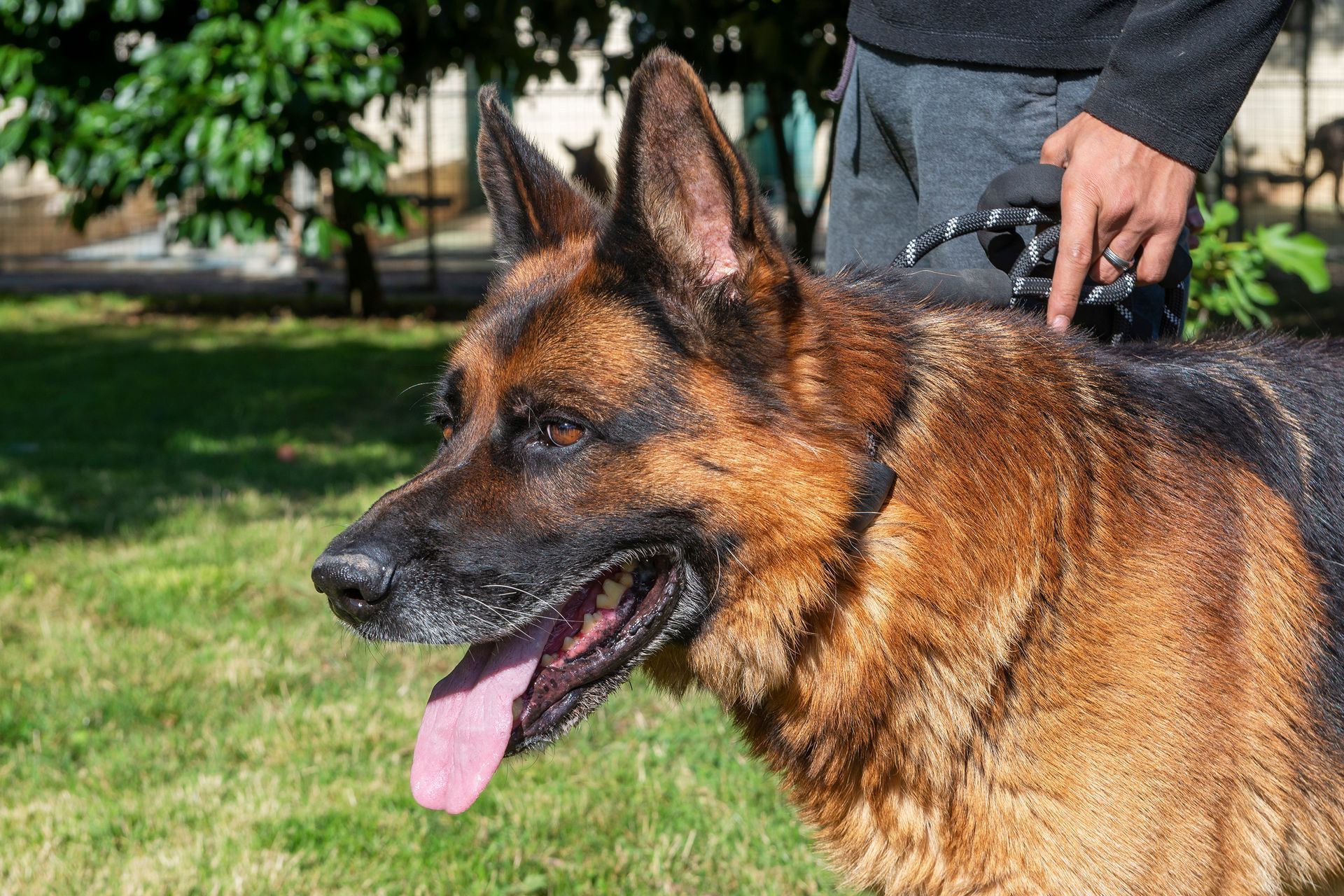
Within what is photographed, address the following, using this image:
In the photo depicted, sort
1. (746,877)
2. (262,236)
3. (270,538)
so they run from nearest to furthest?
(746,877), (270,538), (262,236)

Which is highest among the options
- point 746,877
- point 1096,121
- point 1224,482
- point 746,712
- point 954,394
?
point 1096,121

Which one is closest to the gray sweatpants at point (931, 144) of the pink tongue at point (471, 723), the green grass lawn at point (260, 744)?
the pink tongue at point (471, 723)

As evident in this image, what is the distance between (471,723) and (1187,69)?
1899mm

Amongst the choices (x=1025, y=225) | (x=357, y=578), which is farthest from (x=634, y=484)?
(x=1025, y=225)

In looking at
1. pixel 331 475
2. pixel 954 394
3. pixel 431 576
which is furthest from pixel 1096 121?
pixel 331 475

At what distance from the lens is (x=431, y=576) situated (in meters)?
2.26

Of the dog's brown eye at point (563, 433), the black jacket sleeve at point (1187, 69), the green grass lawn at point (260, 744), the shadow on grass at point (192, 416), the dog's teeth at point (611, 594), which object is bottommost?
the green grass lawn at point (260, 744)

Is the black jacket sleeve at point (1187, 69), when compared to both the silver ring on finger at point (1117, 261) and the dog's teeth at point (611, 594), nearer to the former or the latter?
the silver ring on finger at point (1117, 261)

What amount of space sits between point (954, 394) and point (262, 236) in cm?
1000

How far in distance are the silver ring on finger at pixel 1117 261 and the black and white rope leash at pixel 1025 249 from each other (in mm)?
15

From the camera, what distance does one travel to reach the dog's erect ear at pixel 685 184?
81.5 inches

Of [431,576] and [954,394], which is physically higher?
[954,394]

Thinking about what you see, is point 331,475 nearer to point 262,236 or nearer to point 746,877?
point 262,236

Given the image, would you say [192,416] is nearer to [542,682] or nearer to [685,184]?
[542,682]
